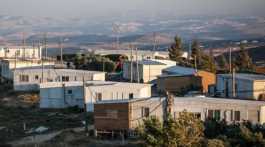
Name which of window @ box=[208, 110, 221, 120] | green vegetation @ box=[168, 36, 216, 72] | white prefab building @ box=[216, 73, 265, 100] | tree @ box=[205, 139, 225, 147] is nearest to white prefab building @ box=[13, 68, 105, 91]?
green vegetation @ box=[168, 36, 216, 72]

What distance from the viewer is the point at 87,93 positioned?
3173cm

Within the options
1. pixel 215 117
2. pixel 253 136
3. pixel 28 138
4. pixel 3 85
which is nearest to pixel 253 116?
pixel 215 117

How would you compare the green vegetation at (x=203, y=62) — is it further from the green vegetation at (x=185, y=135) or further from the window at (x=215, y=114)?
the green vegetation at (x=185, y=135)

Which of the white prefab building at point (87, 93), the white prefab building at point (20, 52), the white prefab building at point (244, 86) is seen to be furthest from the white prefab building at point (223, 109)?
the white prefab building at point (20, 52)

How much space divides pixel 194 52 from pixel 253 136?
1363 inches

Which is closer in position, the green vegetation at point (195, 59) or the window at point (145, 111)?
the window at point (145, 111)

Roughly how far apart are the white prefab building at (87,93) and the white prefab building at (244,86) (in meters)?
4.18

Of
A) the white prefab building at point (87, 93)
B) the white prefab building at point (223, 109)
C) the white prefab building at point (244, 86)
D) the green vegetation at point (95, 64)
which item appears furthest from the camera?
the green vegetation at point (95, 64)

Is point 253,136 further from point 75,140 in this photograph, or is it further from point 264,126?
point 75,140

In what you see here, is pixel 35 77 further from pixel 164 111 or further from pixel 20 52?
pixel 20 52

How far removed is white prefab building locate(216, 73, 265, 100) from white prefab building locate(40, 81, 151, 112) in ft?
13.7

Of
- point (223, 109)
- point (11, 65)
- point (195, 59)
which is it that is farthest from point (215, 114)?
point (11, 65)

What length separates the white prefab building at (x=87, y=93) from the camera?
3161 cm

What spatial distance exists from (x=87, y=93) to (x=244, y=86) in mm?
8368
